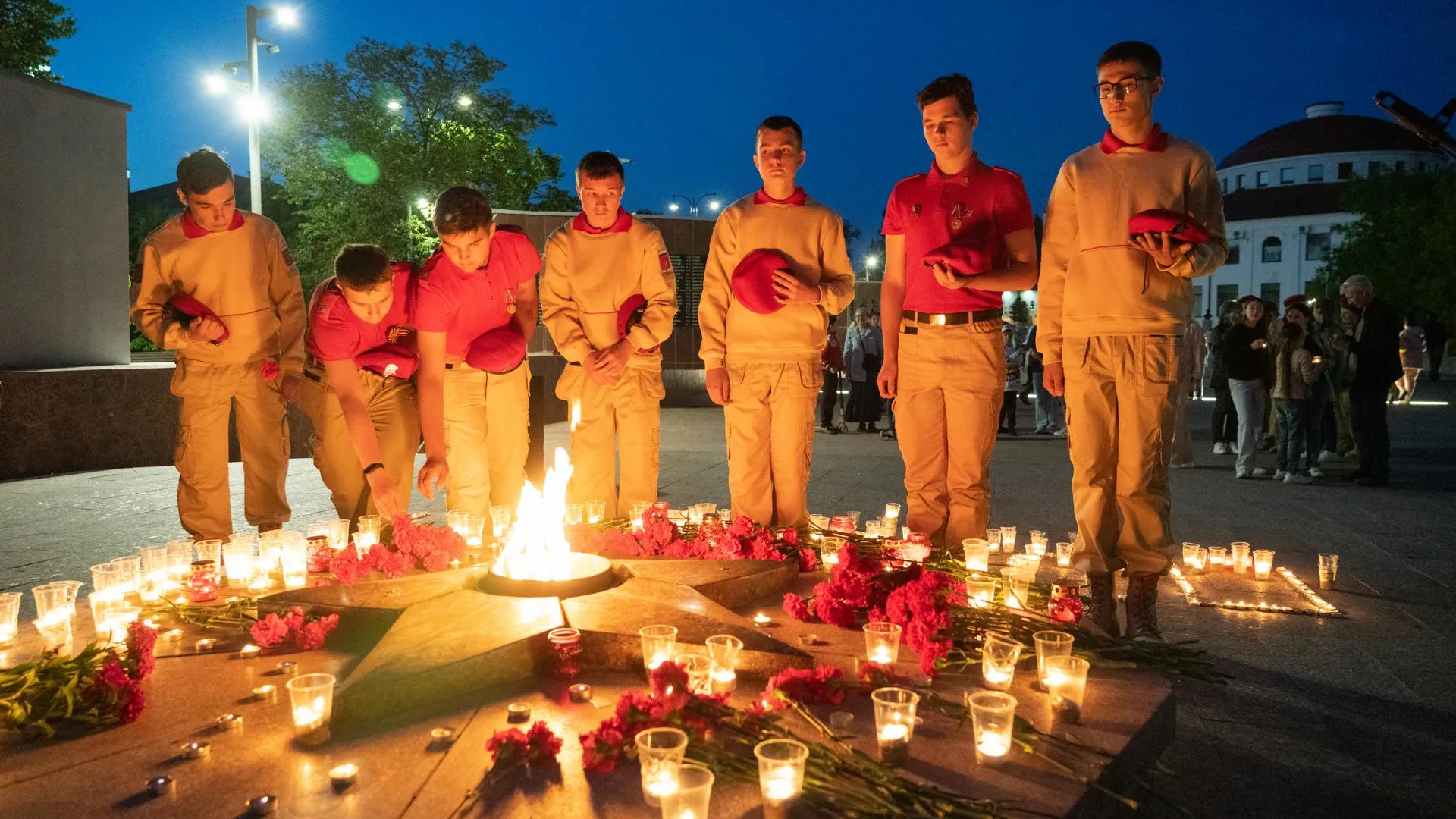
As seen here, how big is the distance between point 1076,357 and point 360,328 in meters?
3.55

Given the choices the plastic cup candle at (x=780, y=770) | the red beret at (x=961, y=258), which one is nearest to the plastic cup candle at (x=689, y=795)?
the plastic cup candle at (x=780, y=770)

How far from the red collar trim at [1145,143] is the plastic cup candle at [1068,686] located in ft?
8.13

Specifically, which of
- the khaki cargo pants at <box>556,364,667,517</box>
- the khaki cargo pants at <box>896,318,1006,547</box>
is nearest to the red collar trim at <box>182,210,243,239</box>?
the khaki cargo pants at <box>556,364,667,517</box>

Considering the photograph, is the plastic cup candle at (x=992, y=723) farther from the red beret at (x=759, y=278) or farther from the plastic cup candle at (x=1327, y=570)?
the plastic cup candle at (x=1327, y=570)

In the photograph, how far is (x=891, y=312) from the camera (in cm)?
516

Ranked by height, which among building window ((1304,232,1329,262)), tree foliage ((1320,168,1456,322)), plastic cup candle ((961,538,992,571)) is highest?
building window ((1304,232,1329,262))

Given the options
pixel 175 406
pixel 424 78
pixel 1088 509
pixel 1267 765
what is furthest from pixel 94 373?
pixel 424 78

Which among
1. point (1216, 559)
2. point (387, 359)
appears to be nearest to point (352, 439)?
point (387, 359)

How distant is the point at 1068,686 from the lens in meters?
2.79

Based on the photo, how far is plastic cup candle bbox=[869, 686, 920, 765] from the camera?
7.96 ft

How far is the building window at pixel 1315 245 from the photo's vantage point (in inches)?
2437

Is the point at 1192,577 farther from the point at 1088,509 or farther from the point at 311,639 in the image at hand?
the point at 311,639

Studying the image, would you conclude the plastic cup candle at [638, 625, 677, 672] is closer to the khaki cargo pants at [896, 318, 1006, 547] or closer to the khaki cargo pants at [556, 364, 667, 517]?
the khaki cargo pants at [896, 318, 1006, 547]

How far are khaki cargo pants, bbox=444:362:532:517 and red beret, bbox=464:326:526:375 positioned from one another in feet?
Result: 0.40
